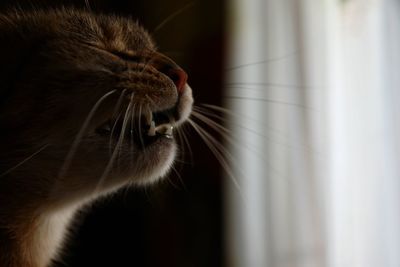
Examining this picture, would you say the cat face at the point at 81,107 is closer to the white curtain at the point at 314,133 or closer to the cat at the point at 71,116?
the cat at the point at 71,116

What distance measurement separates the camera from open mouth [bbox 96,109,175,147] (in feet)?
2.27

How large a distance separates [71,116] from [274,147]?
2.11 feet

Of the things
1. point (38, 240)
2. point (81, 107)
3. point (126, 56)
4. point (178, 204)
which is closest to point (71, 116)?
point (81, 107)

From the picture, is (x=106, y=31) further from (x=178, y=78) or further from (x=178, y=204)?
(x=178, y=204)

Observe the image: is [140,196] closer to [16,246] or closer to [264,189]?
[264,189]

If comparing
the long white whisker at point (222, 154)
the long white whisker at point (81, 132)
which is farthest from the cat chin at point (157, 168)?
the long white whisker at point (222, 154)

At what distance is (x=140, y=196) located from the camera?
1.56 meters

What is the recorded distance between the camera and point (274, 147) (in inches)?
48.0

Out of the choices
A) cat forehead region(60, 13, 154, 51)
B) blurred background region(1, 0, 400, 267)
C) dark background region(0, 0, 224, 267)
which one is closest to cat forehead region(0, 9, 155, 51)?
cat forehead region(60, 13, 154, 51)

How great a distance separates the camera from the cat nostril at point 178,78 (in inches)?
29.5

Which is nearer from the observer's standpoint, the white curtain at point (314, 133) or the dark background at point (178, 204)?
the white curtain at point (314, 133)

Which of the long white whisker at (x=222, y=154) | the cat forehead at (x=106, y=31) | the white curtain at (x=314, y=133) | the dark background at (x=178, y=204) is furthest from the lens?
the dark background at (x=178, y=204)

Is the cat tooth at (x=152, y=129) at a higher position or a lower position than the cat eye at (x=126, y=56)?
lower

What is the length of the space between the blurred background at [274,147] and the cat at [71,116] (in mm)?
199
